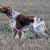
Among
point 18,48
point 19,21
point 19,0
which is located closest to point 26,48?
point 18,48

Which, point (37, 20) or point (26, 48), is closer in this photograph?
point (26, 48)

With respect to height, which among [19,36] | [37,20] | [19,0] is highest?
[37,20]

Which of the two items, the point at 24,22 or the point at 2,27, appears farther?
the point at 2,27

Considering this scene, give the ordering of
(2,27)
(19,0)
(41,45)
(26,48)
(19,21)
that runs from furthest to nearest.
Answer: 1. (19,0)
2. (2,27)
3. (19,21)
4. (41,45)
5. (26,48)

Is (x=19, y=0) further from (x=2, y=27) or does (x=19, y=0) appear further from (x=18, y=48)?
(x=18, y=48)

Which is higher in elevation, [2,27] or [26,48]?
[26,48]

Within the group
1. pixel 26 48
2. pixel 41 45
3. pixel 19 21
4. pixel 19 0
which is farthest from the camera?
pixel 19 0

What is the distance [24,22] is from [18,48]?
234 centimetres

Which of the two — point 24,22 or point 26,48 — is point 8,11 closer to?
point 24,22

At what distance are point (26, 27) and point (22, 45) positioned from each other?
6.36 ft

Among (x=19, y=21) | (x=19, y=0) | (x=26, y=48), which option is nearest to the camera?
(x=26, y=48)

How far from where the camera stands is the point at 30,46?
27.0 ft

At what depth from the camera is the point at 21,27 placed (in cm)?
1026

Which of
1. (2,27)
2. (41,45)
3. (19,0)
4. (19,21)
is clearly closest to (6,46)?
(41,45)
